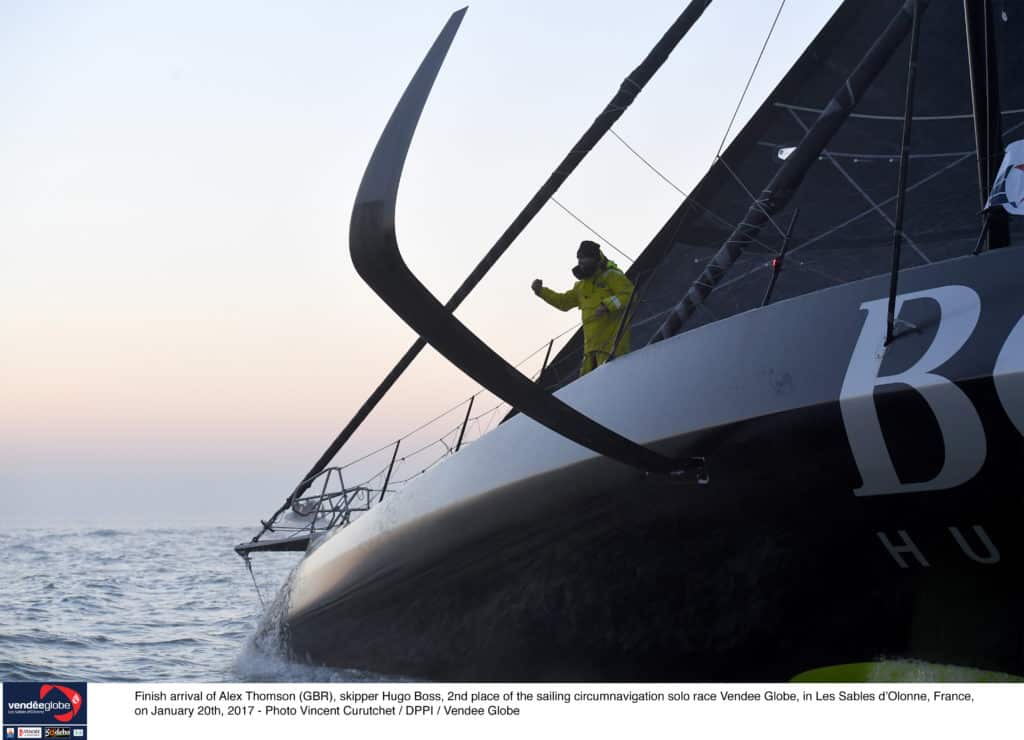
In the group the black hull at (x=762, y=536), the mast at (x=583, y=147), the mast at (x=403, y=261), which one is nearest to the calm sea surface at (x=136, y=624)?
the black hull at (x=762, y=536)

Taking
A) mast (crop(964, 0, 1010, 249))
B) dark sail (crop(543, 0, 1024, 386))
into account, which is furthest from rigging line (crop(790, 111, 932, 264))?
mast (crop(964, 0, 1010, 249))

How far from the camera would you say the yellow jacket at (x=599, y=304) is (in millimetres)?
6094

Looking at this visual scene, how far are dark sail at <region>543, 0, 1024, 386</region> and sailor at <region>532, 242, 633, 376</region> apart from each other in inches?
56.6

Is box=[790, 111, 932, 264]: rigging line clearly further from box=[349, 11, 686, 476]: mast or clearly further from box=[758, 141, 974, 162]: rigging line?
box=[349, 11, 686, 476]: mast

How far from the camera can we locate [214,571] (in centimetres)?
1902

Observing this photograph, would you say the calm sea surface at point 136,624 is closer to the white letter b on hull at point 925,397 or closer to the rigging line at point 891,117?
the white letter b on hull at point 925,397

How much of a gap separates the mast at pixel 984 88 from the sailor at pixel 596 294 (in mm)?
1930
